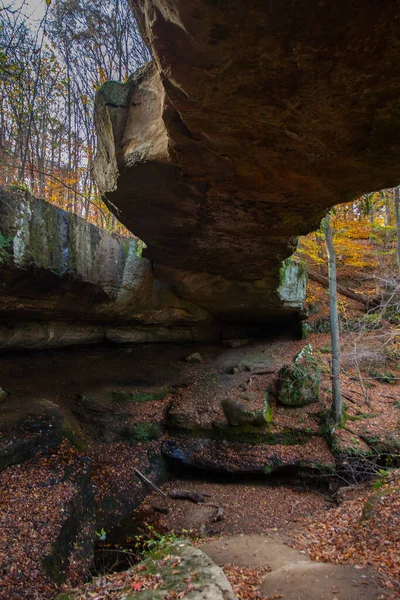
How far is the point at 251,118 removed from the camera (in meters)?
2.72

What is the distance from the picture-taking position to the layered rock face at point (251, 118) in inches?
73.0

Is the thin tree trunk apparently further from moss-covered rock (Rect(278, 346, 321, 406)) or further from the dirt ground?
the dirt ground

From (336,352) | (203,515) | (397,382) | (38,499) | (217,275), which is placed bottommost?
(203,515)

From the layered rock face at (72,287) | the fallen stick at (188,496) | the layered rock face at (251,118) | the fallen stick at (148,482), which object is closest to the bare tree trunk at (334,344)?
the layered rock face at (251,118)

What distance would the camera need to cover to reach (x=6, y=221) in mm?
5430

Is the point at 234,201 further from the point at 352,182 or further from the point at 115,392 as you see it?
the point at 115,392

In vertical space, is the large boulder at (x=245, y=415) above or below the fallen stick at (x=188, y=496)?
above

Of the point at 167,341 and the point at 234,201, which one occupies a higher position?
the point at 234,201

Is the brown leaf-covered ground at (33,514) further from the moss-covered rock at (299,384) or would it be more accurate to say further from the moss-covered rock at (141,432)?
the moss-covered rock at (299,384)

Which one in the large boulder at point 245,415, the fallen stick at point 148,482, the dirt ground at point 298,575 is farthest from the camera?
the large boulder at point 245,415

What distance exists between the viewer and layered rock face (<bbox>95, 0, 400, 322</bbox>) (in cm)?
185

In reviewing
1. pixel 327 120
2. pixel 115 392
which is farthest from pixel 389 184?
pixel 115 392

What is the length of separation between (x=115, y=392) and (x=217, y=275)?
176 inches

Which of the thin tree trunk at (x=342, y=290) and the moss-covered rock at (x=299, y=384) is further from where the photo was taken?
the thin tree trunk at (x=342, y=290)
